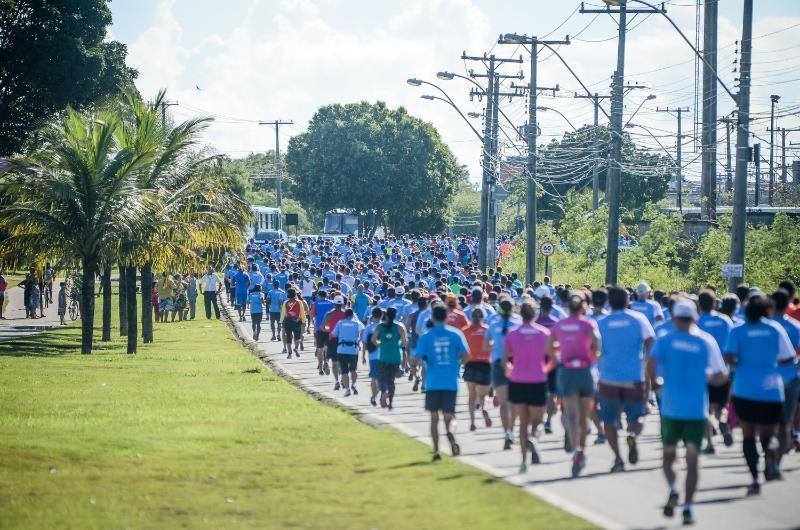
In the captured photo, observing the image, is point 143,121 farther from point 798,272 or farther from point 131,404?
point 798,272

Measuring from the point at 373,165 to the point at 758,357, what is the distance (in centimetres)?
8441

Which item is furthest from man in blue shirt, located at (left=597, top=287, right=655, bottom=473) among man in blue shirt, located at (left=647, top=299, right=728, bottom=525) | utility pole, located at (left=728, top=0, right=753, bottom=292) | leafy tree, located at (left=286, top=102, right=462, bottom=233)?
leafy tree, located at (left=286, top=102, right=462, bottom=233)

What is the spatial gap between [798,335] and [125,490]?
734 centimetres

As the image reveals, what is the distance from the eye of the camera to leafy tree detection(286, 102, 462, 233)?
313 ft

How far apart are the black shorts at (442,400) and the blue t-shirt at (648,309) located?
174 inches

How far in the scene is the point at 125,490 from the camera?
12.3 meters

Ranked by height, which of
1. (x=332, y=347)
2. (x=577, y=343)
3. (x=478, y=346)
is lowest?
(x=332, y=347)

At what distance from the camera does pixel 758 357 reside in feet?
38.3

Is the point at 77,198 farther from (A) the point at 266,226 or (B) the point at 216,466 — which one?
(A) the point at 266,226

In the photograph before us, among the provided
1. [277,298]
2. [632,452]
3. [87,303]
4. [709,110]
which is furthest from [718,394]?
[709,110]

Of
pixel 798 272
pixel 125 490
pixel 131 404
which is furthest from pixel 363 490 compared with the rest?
pixel 798 272

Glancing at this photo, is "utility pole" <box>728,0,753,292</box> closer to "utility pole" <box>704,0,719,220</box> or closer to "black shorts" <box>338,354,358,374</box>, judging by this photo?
"black shorts" <box>338,354,358,374</box>

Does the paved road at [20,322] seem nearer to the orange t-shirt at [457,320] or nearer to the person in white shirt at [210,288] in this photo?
the person in white shirt at [210,288]

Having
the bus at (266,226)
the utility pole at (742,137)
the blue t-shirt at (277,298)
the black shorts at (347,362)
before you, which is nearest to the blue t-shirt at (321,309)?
the black shorts at (347,362)
